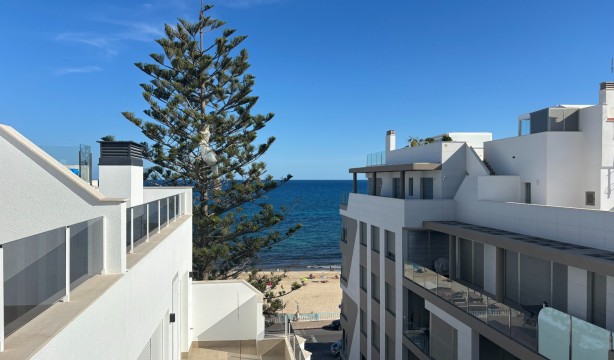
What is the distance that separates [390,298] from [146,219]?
11115 millimetres

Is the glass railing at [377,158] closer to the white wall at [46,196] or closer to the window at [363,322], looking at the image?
the window at [363,322]

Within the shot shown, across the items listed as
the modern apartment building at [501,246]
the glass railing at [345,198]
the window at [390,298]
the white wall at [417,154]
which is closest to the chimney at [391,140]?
the white wall at [417,154]

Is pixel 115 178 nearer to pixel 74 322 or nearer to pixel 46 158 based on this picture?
→ pixel 46 158

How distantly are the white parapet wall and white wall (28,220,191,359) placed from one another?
15.1ft

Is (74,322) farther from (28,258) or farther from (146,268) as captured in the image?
(146,268)

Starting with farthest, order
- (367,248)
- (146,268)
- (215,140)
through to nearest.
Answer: (215,140) → (367,248) → (146,268)

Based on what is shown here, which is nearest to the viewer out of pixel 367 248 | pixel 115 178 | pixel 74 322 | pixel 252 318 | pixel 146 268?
pixel 74 322

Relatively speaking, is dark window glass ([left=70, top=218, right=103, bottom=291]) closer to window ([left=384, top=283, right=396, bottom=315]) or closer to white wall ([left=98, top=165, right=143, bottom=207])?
white wall ([left=98, top=165, right=143, bottom=207])

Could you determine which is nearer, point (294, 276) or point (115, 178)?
point (115, 178)

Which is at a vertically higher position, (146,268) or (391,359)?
(146,268)

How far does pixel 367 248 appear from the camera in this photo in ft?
60.2

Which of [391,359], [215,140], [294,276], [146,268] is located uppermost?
[215,140]

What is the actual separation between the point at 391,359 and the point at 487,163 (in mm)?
7285

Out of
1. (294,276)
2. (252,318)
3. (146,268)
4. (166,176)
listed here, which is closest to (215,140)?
(166,176)
